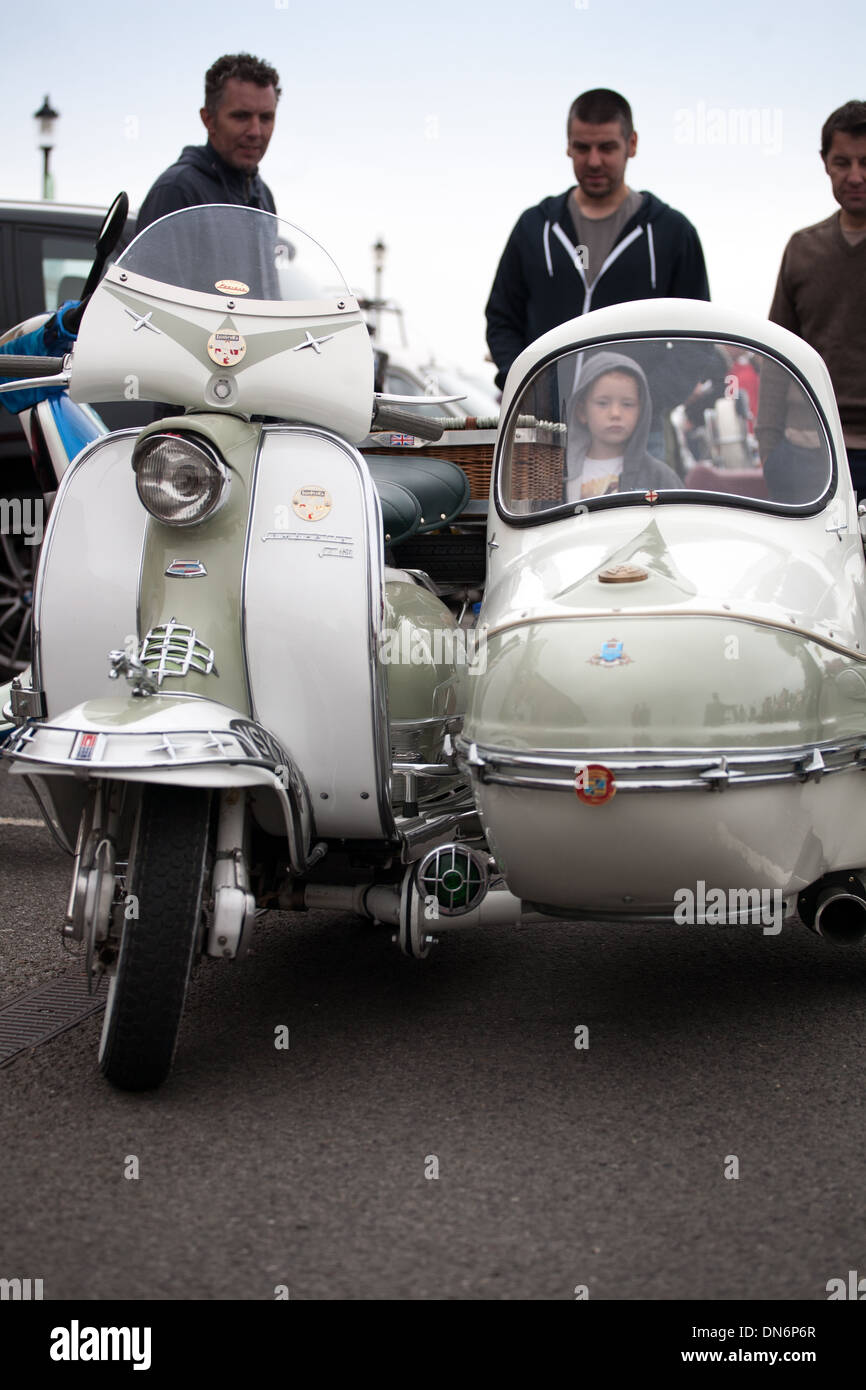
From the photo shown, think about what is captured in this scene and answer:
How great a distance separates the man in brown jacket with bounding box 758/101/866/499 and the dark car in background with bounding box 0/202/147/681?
368 centimetres

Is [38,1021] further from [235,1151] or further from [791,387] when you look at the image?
[791,387]

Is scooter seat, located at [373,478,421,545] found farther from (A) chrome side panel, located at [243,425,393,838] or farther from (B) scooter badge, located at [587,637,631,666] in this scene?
(B) scooter badge, located at [587,637,631,666]

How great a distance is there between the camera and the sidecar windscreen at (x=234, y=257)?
12.4 ft

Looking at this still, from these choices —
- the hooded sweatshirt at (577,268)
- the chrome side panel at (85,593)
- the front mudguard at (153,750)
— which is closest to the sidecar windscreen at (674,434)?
the chrome side panel at (85,593)

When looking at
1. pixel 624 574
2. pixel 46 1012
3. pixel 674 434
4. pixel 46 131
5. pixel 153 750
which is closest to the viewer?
pixel 153 750

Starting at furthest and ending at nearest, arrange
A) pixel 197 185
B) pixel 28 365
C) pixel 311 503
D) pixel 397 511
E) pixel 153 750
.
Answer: pixel 197 185 < pixel 397 511 < pixel 28 365 < pixel 311 503 < pixel 153 750

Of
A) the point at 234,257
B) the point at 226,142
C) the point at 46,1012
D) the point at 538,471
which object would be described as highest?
the point at 226,142

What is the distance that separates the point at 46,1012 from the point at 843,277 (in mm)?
3579

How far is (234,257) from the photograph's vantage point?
3.81 metres

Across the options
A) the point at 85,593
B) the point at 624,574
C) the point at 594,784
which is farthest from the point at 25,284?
the point at 594,784

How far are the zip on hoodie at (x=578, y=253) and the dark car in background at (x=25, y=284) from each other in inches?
117

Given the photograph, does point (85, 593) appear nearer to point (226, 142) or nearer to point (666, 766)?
point (666, 766)

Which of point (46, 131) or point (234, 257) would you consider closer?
point (234, 257)

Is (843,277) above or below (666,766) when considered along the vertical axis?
above
